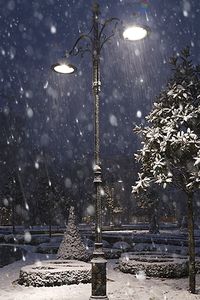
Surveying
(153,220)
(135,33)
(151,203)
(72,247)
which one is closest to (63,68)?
(135,33)

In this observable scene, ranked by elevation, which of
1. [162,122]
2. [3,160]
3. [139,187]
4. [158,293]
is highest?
[3,160]

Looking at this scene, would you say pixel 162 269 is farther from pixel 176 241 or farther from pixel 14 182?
pixel 14 182

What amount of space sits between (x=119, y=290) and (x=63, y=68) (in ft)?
23.2

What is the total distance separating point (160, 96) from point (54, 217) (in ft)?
188

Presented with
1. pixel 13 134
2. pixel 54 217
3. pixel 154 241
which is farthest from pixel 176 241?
pixel 54 217

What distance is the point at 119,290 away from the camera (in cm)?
1314

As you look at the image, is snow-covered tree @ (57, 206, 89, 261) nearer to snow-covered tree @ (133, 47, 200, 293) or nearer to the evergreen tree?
snow-covered tree @ (133, 47, 200, 293)

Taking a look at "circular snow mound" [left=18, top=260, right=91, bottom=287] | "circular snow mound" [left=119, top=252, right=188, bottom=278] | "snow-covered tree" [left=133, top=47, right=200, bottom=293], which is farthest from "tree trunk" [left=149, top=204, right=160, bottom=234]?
"snow-covered tree" [left=133, top=47, right=200, bottom=293]

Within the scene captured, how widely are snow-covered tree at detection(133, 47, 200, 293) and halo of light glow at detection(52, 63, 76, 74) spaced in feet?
10.5

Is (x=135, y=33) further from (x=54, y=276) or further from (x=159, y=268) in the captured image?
(x=159, y=268)

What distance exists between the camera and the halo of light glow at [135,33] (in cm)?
975

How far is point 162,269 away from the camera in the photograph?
16.0 metres

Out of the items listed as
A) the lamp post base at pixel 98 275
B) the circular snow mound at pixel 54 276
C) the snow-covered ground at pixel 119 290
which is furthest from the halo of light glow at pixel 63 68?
the circular snow mound at pixel 54 276

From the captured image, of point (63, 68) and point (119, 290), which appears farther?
point (119, 290)
